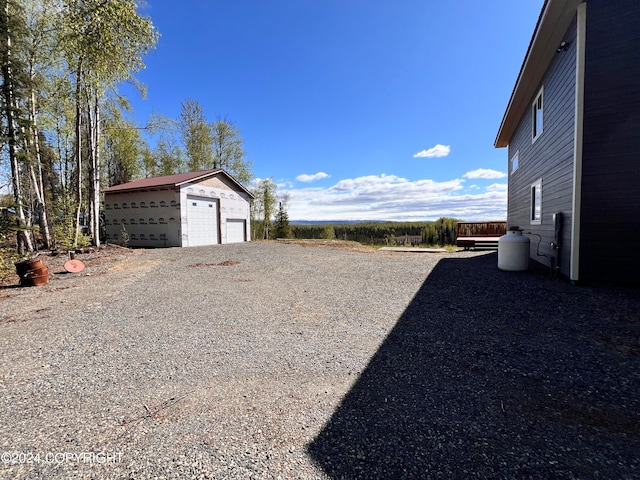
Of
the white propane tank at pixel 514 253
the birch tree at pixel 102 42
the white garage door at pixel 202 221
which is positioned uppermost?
the birch tree at pixel 102 42

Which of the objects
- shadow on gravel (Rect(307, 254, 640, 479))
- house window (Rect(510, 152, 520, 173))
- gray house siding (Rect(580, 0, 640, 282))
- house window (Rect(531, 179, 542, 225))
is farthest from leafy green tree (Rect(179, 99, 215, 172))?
shadow on gravel (Rect(307, 254, 640, 479))

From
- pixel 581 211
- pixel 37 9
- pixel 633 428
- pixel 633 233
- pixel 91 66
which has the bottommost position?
pixel 633 428

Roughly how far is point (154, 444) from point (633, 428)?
9.45ft

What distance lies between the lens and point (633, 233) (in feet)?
15.3

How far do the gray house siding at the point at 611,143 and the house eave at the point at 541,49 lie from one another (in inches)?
16.6

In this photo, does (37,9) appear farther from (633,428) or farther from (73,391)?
(633,428)

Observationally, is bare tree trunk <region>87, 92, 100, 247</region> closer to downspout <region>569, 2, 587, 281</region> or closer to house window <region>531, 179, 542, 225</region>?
downspout <region>569, 2, 587, 281</region>

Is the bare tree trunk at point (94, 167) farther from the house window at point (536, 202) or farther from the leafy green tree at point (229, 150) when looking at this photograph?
the house window at point (536, 202)

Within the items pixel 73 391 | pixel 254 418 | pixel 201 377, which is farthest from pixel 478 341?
pixel 73 391

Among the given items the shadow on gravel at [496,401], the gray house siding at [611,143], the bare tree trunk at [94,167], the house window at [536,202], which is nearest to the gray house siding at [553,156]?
the house window at [536,202]

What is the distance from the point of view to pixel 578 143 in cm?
488

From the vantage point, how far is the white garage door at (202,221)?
1400 cm

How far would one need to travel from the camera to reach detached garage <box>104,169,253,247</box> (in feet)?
44.7

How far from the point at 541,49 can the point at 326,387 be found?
313 inches
